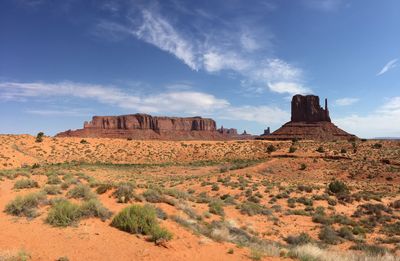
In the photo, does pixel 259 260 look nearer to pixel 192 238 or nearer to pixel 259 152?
pixel 192 238

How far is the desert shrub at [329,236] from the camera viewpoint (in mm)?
13023

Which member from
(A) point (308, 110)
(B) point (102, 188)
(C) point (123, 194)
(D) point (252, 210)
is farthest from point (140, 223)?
(A) point (308, 110)

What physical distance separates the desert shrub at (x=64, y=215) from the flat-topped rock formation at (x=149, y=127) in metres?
137

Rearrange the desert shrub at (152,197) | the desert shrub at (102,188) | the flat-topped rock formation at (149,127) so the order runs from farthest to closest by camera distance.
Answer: the flat-topped rock formation at (149,127) < the desert shrub at (102,188) < the desert shrub at (152,197)

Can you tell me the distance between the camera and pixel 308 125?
111 meters

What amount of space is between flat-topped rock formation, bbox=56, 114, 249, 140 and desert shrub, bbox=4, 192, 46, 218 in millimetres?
135493

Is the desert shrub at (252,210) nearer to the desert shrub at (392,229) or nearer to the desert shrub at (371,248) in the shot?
the desert shrub at (371,248)

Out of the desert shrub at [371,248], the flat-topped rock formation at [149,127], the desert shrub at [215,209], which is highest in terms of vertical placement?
the flat-topped rock formation at [149,127]

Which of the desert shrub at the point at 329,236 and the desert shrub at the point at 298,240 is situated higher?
the desert shrub at the point at 298,240

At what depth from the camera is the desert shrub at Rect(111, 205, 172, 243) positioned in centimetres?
861

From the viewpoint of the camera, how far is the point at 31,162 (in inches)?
1613

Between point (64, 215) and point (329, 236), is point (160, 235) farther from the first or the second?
point (329, 236)

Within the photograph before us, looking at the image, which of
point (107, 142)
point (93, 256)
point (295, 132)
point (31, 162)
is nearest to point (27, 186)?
point (93, 256)

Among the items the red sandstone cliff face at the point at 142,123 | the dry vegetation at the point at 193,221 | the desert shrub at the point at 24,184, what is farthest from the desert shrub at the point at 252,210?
the red sandstone cliff face at the point at 142,123
